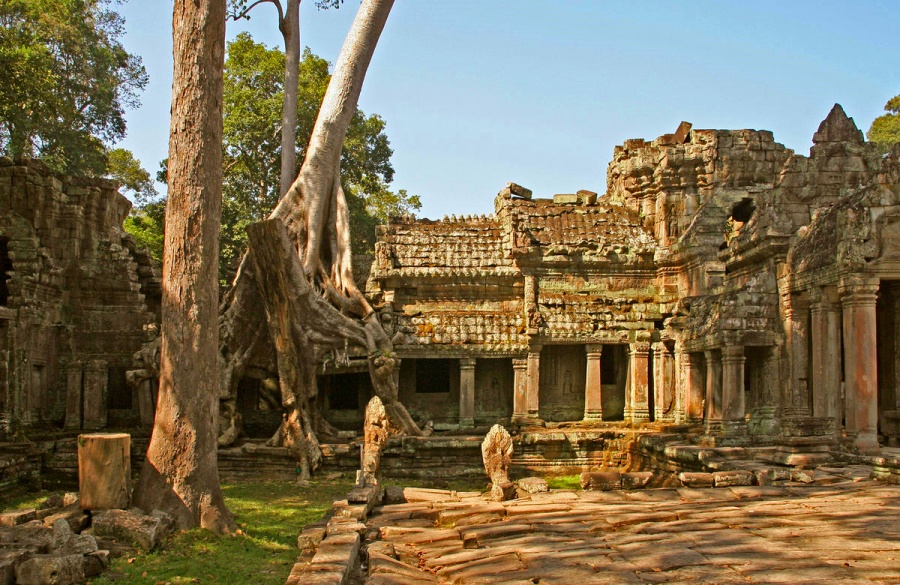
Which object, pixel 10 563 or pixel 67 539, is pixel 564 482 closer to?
pixel 67 539

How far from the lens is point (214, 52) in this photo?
10742 millimetres

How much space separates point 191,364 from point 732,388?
9.14 metres

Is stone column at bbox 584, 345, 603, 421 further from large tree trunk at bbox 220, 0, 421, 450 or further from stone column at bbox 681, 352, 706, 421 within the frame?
large tree trunk at bbox 220, 0, 421, 450

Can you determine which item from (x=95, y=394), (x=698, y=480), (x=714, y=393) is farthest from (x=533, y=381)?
(x=95, y=394)

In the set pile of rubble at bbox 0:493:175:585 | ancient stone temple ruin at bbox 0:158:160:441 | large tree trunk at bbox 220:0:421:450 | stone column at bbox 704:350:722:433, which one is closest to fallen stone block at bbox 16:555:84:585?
pile of rubble at bbox 0:493:175:585

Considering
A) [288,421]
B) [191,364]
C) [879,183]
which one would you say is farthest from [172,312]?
[879,183]

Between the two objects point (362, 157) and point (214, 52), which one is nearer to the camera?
point (214, 52)

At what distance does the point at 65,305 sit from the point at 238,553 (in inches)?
460

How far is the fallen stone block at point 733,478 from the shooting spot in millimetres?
10961

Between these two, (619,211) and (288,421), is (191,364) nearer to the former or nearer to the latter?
(288,421)

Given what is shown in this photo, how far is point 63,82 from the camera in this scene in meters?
27.2

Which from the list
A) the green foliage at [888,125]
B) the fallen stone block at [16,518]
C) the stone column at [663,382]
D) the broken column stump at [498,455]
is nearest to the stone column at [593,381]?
the stone column at [663,382]

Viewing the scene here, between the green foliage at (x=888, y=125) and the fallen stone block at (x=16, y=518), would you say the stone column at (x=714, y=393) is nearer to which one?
the fallen stone block at (x=16, y=518)

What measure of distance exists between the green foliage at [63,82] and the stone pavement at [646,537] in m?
17.2
